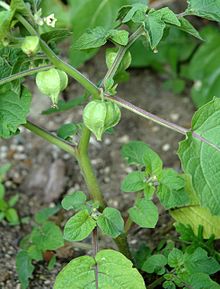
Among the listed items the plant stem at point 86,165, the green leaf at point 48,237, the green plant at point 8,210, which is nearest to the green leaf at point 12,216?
the green plant at point 8,210

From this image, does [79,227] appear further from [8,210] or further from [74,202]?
[8,210]

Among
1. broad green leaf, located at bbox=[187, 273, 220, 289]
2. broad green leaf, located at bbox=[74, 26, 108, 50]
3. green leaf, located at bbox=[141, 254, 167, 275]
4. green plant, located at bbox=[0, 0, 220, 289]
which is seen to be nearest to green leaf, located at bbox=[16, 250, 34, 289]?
green plant, located at bbox=[0, 0, 220, 289]

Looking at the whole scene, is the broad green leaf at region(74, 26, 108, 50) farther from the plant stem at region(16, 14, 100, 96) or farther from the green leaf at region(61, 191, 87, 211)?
the green leaf at region(61, 191, 87, 211)

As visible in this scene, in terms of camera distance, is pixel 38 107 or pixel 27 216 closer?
pixel 27 216

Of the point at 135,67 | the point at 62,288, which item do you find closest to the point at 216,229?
the point at 62,288

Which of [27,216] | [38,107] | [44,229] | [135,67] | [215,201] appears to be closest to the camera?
[215,201]

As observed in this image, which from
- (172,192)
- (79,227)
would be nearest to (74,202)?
(79,227)

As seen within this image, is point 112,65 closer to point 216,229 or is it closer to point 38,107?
point 216,229
